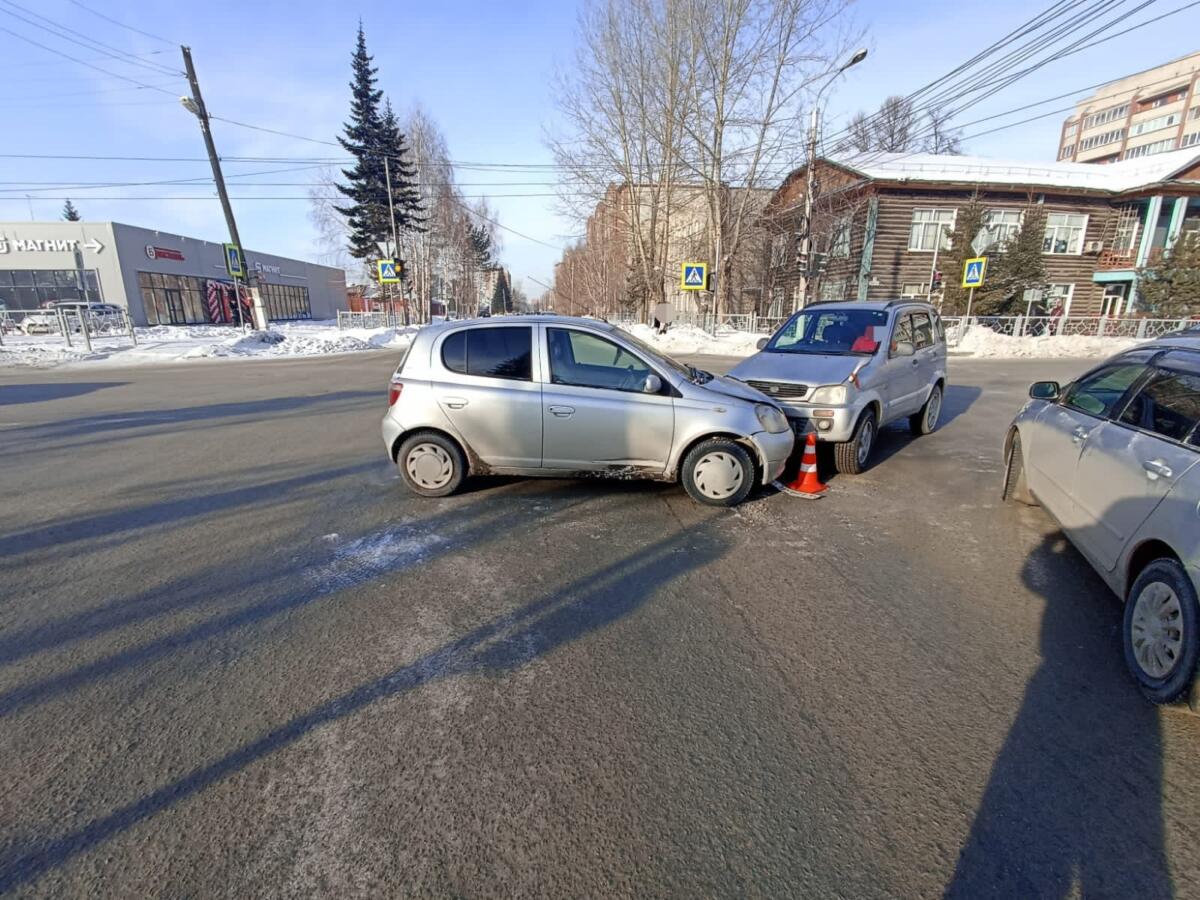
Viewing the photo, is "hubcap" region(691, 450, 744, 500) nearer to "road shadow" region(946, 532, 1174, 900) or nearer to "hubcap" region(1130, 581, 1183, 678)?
"road shadow" region(946, 532, 1174, 900)

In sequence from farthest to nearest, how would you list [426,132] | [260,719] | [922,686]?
[426,132] < [922,686] < [260,719]

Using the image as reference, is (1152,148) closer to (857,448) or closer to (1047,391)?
(857,448)

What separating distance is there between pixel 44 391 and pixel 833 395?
649 inches

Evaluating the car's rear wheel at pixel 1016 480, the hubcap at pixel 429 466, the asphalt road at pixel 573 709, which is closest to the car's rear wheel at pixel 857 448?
the asphalt road at pixel 573 709

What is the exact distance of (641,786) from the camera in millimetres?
2105

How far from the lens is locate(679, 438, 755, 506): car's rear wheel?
16.0 ft

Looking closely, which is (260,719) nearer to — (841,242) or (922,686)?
(922,686)

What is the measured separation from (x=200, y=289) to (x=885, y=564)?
50988 millimetres

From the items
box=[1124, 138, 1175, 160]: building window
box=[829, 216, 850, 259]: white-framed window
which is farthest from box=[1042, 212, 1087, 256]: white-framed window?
box=[1124, 138, 1175, 160]: building window

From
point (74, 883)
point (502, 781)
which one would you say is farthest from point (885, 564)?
point (74, 883)

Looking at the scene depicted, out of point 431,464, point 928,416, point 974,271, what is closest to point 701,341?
point 974,271

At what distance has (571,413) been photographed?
4.82 metres

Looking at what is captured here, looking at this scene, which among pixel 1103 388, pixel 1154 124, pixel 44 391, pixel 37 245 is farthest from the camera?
pixel 1154 124

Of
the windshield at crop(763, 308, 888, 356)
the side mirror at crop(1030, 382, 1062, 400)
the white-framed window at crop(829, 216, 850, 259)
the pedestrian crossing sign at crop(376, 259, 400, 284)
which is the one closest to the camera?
the side mirror at crop(1030, 382, 1062, 400)
